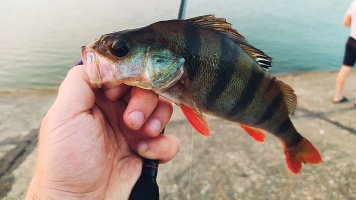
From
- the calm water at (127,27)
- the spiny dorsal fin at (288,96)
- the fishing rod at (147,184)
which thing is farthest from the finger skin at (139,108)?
the calm water at (127,27)

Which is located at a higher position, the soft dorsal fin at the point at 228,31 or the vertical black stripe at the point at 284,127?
the soft dorsal fin at the point at 228,31

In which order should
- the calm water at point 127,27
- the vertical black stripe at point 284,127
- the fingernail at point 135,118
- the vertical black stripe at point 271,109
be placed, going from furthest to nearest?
the calm water at point 127,27
the vertical black stripe at point 284,127
the vertical black stripe at point 271,109
the fingernail at point 135,118

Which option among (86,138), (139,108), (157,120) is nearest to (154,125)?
(157,120)

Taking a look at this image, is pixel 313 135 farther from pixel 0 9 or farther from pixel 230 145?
pixel 0 9

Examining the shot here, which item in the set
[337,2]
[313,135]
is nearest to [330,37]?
[337,2]

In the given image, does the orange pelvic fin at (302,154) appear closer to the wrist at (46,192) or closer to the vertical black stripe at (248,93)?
the vertical black stripe at (248,93)

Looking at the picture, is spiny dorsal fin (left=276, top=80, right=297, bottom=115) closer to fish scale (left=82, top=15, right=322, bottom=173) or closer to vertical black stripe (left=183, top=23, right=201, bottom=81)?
fish scale (left=82, top=15, right=322, bottom=173)

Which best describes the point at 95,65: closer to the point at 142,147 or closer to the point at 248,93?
the point at 142,147
